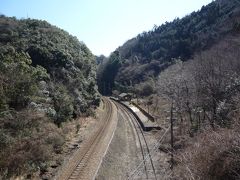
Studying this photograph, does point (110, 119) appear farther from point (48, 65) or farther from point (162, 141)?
point (162, 141)

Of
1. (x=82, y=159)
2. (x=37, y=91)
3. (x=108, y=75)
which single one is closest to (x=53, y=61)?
(x=37, y=91)

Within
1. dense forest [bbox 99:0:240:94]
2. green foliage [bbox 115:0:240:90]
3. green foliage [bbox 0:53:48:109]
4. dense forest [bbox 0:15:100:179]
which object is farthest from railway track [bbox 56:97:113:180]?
dense forest [bbox 99:0:240:94]

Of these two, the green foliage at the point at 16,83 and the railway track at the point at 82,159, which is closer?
the railway track at the point at 82,159

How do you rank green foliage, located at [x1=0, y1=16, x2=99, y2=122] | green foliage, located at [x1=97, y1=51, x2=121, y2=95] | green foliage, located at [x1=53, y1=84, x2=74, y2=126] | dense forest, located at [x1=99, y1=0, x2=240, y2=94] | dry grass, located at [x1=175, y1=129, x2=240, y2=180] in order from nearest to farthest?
dry grass, located at [x1=175, y1=129, x2=240, y2=180]
green foliage, located at [x1=53, y1=84, x2=74, y2=126]
green foliage, located at [x1=0, y1=16, x2=99, y2=122]
dense forest, located at [x1=99, y1=0, x2=240, y2=94]
green foliage, located at [x1=97, y1=51, x2=121, y2=95]

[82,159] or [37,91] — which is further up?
→ [37,91]

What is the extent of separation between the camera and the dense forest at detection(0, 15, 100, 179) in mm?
26444

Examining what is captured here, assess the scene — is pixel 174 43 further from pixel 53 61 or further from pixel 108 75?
pixel 53 61

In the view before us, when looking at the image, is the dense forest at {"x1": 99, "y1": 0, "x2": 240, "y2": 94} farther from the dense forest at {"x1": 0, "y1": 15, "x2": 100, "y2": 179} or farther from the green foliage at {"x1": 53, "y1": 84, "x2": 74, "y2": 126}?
the green foliage at {"x1": 53, "y1": 84, "x2": 74, "y2": 126}

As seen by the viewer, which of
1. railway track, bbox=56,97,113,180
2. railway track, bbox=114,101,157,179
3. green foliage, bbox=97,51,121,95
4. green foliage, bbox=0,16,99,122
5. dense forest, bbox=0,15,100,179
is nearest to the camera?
railway track, bbox=56,97,113,180

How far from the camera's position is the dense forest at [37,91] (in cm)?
2644

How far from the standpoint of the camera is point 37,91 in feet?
121

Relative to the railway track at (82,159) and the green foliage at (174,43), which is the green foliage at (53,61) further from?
the green foliage at (174,43)

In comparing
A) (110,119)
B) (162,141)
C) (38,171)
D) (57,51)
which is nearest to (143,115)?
(110,119)

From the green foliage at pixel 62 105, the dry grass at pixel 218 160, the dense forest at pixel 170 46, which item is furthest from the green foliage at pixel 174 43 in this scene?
the dry grass at pixel 218 160
